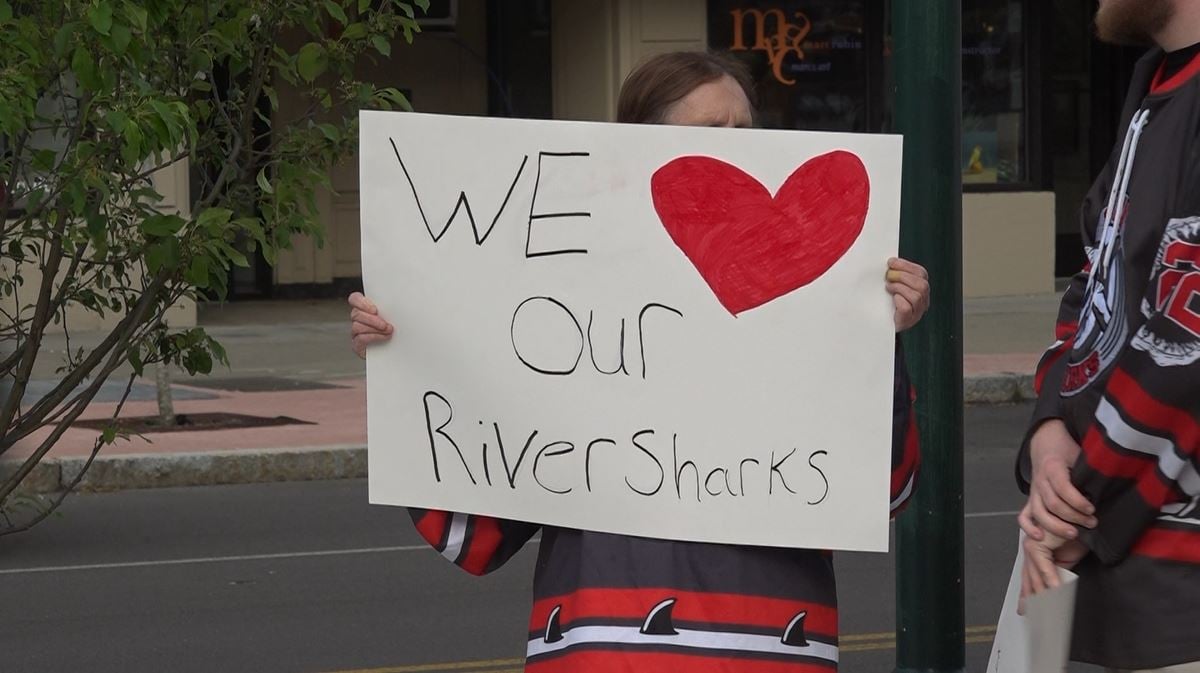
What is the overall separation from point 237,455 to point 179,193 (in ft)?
21.6

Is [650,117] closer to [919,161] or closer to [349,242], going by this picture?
[919,161]

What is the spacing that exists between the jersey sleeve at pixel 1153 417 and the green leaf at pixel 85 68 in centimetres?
172

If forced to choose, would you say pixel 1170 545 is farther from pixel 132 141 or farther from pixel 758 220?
pixel 132 141

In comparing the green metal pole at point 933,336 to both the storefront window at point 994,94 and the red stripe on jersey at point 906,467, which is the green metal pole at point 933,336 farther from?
the storefront window at point 994,94

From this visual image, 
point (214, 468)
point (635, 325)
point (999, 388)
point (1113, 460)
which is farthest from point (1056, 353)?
point (999, 388)

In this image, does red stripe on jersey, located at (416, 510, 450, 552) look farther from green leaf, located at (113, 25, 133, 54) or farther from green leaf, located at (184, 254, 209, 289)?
green leaf, located at (113, 25, 133, 54)

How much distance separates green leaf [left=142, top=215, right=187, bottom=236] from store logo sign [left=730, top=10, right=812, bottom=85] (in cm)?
1429

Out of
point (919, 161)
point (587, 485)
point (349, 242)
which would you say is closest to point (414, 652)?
point (919, 161)

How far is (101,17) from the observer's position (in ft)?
9.13

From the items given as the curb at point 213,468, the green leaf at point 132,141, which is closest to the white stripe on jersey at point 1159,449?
the green leaf at point 132,141

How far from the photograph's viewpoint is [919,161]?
4227 millimetres

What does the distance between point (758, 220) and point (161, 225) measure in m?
1.15

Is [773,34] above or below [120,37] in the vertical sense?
above

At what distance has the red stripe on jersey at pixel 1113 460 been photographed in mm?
2119
